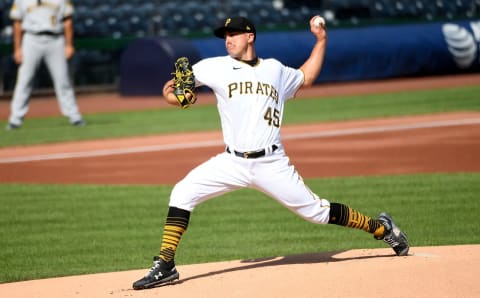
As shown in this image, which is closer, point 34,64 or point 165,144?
point 165,144

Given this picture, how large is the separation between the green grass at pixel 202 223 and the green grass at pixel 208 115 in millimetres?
4835

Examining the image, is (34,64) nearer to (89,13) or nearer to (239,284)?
(89,13)

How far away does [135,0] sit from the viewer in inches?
1026

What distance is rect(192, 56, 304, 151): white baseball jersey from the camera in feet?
23.1

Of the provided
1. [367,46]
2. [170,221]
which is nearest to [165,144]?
[170,221]

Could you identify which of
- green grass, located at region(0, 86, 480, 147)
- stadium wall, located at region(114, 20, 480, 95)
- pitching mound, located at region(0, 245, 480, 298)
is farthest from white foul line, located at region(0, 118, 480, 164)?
pitching mound, located at region(0, 245, 480, 298)

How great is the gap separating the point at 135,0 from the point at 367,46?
5.58 meters

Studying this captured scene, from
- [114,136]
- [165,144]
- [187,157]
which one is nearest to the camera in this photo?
[187,157]

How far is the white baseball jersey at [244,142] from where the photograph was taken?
23.1ft

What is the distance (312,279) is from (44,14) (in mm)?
10829

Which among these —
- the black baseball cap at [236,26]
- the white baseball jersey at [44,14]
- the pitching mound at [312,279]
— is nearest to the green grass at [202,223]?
the pitching mound at [312,279]

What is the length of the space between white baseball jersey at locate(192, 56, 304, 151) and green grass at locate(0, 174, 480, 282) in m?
1.66

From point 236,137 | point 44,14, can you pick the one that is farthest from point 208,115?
point 236,137

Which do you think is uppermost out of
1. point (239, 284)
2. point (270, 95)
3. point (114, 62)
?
point (270, 95)
